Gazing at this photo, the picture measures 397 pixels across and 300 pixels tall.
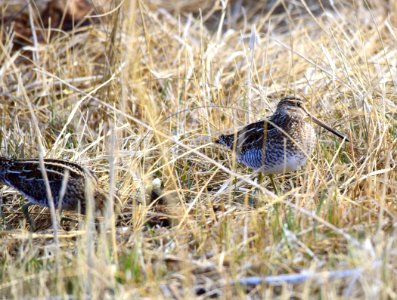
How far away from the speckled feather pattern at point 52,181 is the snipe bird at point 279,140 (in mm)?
1014

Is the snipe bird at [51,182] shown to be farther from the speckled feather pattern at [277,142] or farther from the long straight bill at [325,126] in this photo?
the long straight bill at [325,126]

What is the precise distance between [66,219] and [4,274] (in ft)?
3.91

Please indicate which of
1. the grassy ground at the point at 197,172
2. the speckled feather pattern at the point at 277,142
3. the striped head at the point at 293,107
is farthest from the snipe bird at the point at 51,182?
the striped head at the point at 293,107

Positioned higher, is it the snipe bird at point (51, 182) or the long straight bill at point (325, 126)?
the long straight bill at point (325, 126)

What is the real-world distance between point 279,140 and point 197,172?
0.64 metres

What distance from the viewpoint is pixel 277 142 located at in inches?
222

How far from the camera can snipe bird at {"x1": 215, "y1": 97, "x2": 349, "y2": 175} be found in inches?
216

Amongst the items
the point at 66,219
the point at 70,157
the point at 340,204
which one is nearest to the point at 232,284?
the point at 340,204

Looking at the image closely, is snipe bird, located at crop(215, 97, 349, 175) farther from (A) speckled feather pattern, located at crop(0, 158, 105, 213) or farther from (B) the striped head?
(A) speckled feather pattern, located at crop(0, 158, 105, 213)

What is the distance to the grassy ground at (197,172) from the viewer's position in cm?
402

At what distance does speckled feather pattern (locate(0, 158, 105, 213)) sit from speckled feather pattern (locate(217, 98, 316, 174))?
100cm

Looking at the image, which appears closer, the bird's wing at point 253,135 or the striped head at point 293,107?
the bird's wing at point 253,135

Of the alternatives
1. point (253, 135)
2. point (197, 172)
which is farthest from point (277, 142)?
point (197, 172)

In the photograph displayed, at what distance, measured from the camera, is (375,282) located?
3.68 meters
